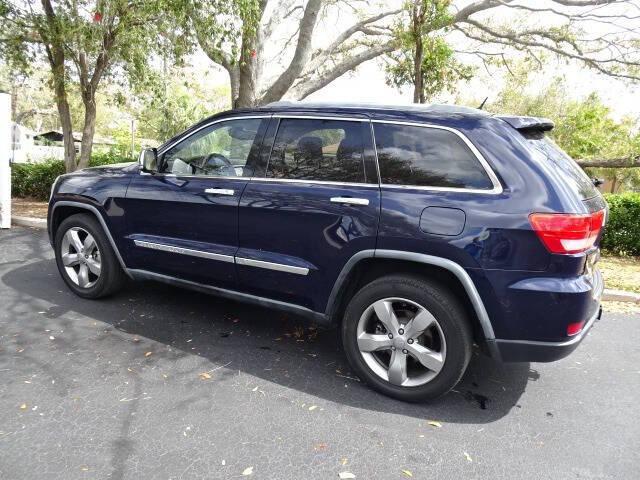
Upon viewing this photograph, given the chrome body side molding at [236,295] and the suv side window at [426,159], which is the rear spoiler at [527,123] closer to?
the suv side window at [426,159]

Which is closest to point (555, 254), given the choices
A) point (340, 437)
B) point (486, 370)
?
point (486, 370)

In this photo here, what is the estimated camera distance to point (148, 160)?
12.9 feet

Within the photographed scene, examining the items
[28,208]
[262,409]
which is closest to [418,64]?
[262,409]

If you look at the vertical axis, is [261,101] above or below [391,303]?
above

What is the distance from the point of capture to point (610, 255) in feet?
25.5

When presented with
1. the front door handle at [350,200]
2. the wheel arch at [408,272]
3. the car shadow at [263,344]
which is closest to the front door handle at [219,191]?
the front door handle at [350,200]

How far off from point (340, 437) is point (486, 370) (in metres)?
1.49

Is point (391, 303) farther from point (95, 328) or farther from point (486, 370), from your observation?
point (95, 328)

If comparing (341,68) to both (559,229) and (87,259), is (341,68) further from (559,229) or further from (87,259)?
(559,229)

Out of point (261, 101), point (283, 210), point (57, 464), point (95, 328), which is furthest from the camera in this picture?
point (261, 101)

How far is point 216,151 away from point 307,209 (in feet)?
3.83

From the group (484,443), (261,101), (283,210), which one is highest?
(261,101)

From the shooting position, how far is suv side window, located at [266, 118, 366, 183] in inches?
125

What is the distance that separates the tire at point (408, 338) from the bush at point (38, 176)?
10310 mm
